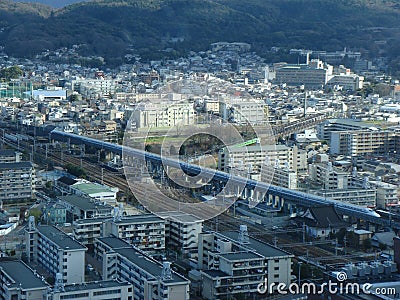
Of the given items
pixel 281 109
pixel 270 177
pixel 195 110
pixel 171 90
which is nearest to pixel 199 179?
pixel 270 177

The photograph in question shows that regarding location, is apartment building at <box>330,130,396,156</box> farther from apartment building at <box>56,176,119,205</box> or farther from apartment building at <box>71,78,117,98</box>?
apartment building at <box>71,78,117,98</box>

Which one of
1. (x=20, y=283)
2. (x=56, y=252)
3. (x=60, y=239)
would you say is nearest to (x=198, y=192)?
(x=60, y=239)

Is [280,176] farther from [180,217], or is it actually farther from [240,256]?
[240,256]

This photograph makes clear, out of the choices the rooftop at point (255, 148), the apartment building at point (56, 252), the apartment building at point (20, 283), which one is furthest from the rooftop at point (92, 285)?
the rooftop at point (255, 148)

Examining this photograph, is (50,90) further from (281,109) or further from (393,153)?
(393,153)

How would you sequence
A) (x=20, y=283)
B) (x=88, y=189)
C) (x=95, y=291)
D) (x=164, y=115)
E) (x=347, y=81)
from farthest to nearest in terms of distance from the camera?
(x=347, y=81)
(x=164, y=115)
(x=88, y=189)
(x=20, y=283)
(x=95, y=291)

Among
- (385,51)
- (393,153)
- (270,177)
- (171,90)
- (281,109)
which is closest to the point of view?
(270,177)

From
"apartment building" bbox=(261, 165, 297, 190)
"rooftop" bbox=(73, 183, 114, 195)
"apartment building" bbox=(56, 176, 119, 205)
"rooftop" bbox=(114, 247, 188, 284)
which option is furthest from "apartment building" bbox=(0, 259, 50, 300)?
"apartment building" bbox=(261, 165, 297, 190)
